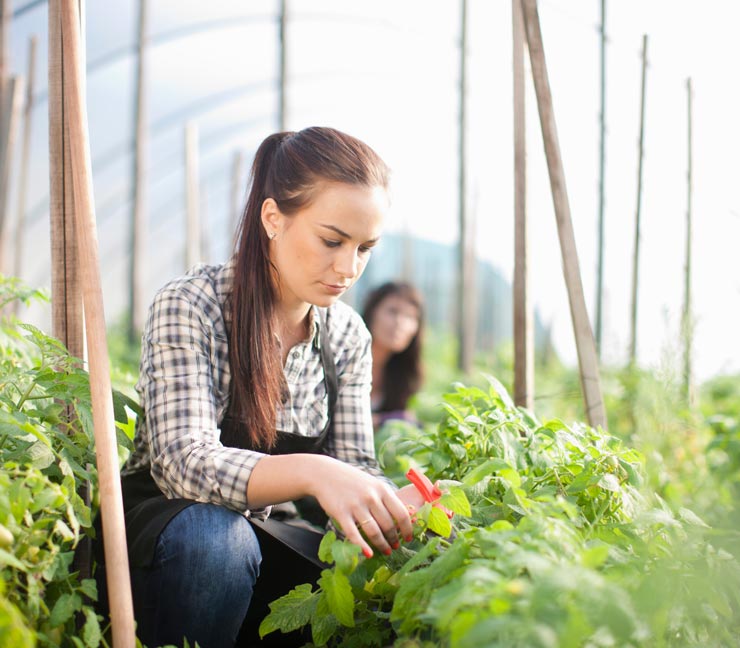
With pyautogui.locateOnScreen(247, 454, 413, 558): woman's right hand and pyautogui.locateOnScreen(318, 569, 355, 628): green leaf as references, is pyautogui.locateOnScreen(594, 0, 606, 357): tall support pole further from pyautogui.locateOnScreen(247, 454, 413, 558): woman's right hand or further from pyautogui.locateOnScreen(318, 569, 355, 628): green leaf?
pyautogui.locateOnScreen(318, 569, 355, 628): green leaf

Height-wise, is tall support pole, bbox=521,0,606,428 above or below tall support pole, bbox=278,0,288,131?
below

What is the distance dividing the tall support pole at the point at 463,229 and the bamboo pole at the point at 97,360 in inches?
147

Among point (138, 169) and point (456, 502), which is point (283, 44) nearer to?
point (138, 169)

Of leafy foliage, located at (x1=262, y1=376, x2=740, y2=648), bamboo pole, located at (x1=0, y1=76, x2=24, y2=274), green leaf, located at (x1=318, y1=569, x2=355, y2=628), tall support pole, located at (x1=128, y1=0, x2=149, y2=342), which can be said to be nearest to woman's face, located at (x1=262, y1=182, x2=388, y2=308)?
leafy foliage, located at (x1=262, y1=376, x2=740, y2=648)

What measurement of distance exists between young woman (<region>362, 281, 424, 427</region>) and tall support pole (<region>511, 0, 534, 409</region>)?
168 cm

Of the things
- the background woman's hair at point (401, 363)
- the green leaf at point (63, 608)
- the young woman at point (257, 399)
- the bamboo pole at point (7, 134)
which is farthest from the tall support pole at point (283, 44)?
the green leaf at point (63, 608)

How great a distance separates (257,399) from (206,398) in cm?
13

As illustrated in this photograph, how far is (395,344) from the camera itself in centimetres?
374

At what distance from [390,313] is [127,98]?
162 inches

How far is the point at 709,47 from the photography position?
336 centimetres

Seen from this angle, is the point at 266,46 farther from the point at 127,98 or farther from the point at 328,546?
the point at 328,546

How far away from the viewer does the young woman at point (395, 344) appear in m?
3.74

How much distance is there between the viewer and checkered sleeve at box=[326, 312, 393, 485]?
5.80 feet

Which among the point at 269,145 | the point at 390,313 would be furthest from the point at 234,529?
the point at 390,313
